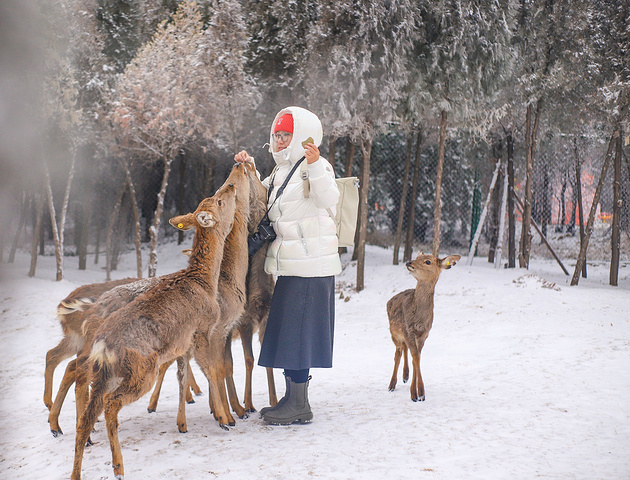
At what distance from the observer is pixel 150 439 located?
11.6 feet

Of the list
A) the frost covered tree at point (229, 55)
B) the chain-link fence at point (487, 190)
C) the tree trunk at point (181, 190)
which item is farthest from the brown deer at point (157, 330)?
Answer: the tree trunk at point (181, 190)

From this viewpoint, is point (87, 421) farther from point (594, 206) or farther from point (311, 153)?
point (594, 206)

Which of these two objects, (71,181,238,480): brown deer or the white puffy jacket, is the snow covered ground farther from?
the white puffy jacket

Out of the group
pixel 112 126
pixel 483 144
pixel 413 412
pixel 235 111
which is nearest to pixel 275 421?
pixel 413 412

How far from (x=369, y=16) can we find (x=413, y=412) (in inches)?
284

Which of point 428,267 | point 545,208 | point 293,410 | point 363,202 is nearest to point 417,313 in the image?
point 428,267

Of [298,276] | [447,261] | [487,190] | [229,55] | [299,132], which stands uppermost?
[229,55]

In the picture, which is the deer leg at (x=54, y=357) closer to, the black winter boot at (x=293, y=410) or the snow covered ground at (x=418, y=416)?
the snow covered ground at (x=418, y=416)

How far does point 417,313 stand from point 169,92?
7800 mm

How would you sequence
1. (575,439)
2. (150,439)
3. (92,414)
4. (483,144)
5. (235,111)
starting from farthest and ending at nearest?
(483,144) < (235,111) < (575,439) < (150,439) < (92,414)

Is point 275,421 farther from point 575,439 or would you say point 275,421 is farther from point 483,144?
point 483,144

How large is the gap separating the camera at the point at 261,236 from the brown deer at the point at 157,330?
335mm

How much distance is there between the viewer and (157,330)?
3109mm

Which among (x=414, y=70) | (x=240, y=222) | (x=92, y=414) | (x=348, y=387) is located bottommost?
(x=348, y=387)
